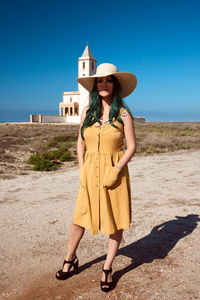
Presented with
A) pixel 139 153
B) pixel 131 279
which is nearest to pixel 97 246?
pixel 131 279

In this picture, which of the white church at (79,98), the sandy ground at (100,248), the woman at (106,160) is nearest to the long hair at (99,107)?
the woman at (106,160)

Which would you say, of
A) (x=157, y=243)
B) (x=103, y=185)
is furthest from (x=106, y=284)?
(x=157, y=243)

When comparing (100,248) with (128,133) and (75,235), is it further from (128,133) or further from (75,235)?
(128,133)

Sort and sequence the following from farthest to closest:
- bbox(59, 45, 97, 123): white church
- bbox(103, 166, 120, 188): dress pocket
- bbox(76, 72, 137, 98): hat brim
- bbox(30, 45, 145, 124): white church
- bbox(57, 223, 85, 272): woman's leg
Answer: bbox(59, 45, 97, 123): white church < bbox(30, 45, 145, 124): white church < bbox(57, 223, 85, 272): woman's leg < bbox(76, 72, 137, 98): hat brim < bbox(103, 166, 120, 188): dress pocket

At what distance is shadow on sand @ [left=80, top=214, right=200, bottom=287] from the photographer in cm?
340

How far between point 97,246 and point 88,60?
52.7 m

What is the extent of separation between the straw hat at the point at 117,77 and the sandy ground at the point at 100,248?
202 centimetres

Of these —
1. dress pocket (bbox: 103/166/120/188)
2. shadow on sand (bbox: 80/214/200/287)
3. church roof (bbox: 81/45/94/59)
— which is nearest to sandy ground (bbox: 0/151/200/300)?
shadow on sand (bbox: 80/214/200/287)

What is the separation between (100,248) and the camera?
379cm

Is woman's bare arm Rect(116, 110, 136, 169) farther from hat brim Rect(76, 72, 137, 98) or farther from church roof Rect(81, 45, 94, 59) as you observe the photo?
church roof Rect(81, 45, 94, 59)

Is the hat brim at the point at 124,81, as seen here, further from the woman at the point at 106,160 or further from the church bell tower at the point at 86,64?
the church bell tower at the point at 86,64

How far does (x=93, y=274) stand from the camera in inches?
122

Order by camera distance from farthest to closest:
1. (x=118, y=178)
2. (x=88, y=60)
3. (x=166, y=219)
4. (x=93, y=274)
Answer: (x=88, y=60), (x=166, y=219), (x=93, y=274), (x=118, y=178)

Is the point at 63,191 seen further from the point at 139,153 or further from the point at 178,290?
the point at 139,153
